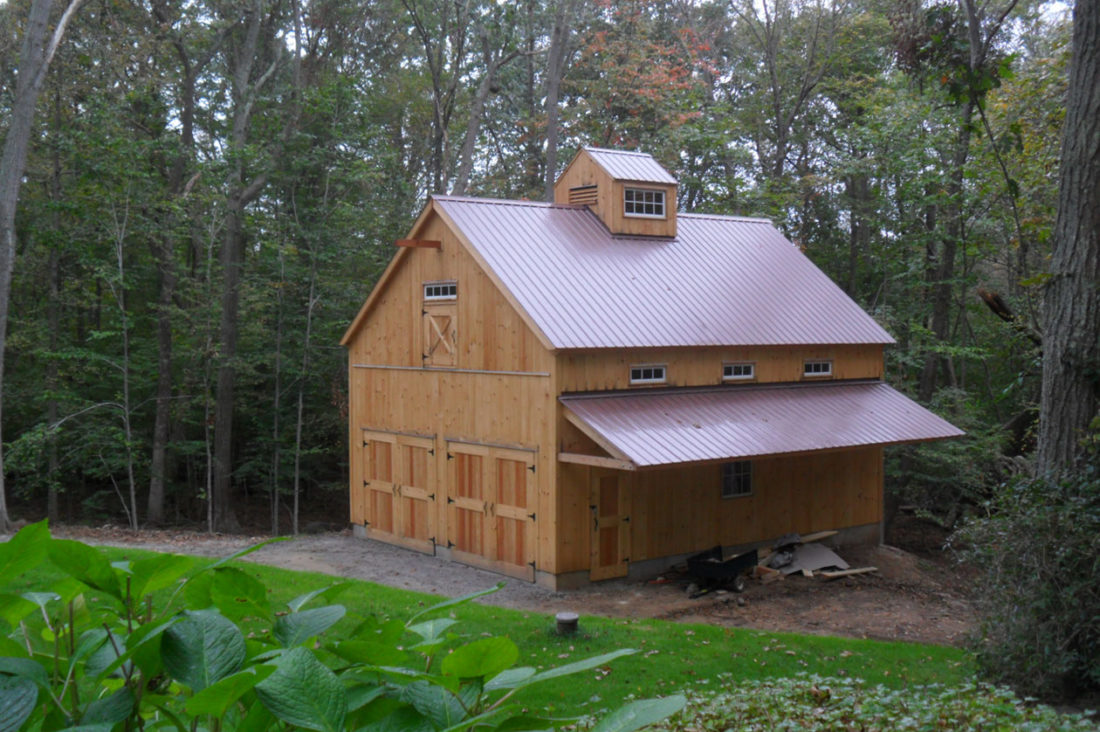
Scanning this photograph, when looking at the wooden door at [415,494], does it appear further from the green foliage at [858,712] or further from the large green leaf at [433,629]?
the large green leaf at [433,629]

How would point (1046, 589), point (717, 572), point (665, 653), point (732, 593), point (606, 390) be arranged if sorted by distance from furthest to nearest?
1. point (606, 390)
2. point (717, 572)
3. point (732, 593)
4. point (665, 653)
5. point (1046, 589)

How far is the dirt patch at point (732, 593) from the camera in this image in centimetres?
1348

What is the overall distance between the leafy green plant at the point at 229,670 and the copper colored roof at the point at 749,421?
11946mm

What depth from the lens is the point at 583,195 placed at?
18.8 metres

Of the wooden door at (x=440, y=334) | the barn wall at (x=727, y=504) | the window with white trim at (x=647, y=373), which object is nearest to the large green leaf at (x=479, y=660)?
the barn wall at (x=727, y=504)

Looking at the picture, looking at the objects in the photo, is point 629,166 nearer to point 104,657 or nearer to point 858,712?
point 858,712

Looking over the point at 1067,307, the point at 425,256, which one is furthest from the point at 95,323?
the point at 1067,307

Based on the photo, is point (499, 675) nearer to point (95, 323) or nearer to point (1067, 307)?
point (1067, 307)

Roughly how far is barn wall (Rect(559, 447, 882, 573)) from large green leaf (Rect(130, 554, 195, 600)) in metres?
13.5

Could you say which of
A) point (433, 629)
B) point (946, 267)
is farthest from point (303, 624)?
point (946, 267)

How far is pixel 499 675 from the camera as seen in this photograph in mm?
1196

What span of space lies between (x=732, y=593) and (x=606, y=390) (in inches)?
145

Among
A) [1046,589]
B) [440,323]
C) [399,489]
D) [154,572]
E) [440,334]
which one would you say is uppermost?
[440,323]

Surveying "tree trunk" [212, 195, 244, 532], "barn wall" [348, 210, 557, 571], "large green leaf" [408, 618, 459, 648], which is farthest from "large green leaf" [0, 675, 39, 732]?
"tree trunk" [212, 195, 244, 532]
